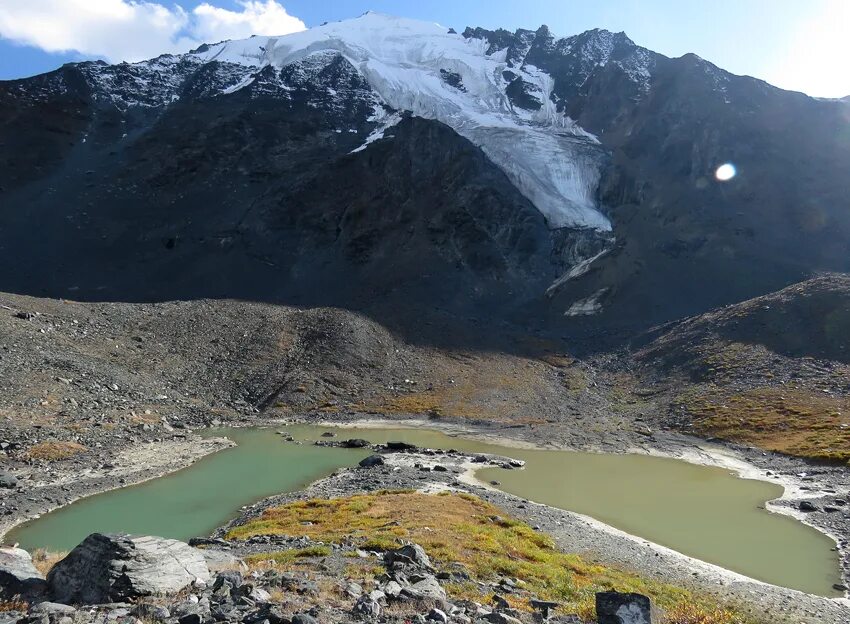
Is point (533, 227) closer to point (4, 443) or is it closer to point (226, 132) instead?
point (226, 132)

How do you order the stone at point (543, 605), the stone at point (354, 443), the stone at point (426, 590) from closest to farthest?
the stone at point (426, 590) → the stone at point (543, 605) → the stone at point (354, 443)

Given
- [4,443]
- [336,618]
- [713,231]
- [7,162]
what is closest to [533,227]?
[713,231]

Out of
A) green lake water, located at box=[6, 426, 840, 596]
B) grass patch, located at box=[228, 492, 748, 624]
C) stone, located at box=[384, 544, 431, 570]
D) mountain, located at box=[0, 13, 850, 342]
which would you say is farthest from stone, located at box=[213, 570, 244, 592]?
mountain, located at box=[0, 13, 850, 342]

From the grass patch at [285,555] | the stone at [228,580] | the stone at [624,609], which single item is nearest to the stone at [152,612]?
the stone at [228,580]

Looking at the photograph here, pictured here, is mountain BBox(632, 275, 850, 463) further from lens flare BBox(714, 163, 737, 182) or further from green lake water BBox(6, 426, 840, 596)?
lens flare BBox(714, 163, 737, 182)

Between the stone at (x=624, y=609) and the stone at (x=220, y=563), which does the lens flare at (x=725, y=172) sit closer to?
the stone at (x=624, y=609)
